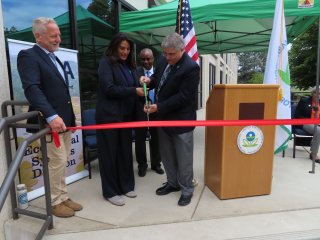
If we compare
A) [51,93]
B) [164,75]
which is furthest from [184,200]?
[51,93]

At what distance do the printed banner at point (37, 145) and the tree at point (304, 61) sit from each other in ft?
66.6

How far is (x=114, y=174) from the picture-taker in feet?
10.3

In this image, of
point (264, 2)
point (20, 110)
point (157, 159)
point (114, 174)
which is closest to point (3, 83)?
point (20, 110)

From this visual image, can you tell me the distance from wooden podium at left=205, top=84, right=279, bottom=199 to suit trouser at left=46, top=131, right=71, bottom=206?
5.18 feet

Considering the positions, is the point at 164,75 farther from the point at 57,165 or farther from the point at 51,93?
the point at 57,165

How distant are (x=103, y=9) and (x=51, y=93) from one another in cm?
334

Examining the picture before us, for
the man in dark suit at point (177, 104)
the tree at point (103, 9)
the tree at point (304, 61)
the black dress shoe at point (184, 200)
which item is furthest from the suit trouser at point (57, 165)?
the tree at point (304, 61)

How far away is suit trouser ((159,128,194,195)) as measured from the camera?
9.93ft

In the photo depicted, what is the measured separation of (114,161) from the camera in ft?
10.2

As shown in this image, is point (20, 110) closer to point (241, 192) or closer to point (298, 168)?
point (241, 192)

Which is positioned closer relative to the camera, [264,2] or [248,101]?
[248,101]

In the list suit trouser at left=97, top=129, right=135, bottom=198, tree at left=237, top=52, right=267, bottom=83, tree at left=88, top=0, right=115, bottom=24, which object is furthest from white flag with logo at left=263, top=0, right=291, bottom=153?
tree at left=237, top=52, right=267, bottom=83

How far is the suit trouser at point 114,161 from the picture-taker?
307 cm

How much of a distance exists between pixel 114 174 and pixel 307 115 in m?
3.66
